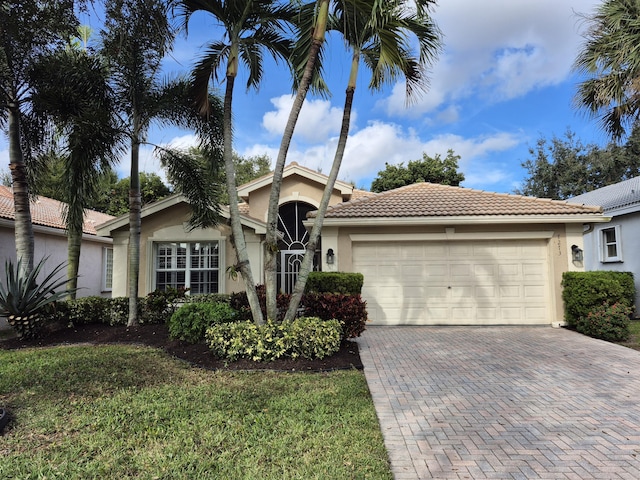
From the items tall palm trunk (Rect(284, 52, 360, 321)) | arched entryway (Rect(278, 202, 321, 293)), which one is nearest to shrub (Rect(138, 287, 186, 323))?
arched entryway (Rect(278, 202, 321, 293))

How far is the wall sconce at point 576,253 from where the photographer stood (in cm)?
1034

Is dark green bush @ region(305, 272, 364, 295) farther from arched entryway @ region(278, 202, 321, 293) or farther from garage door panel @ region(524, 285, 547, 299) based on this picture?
garage door panel @ region(524, 285, 547, 299)

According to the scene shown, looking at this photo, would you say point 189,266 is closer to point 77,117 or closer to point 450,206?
point 77,117

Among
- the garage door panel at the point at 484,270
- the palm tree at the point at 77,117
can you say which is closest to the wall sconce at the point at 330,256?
the garage door panel at the point at 484,270

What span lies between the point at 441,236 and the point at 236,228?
640 centimetres

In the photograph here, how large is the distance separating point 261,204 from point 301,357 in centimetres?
828

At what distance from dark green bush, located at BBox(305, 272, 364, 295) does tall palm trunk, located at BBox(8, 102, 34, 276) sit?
7.02 m

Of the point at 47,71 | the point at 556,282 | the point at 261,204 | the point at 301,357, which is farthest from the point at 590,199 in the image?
the point at 47,71

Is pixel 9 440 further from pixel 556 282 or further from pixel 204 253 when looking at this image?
pixel 556 282

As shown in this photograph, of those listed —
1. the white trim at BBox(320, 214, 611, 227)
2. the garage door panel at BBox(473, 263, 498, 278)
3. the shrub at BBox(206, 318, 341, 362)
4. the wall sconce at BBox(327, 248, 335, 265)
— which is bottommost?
the shrub at BBox(206, 318, 341, 362)

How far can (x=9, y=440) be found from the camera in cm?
372

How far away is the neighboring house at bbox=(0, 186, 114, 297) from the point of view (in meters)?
12.2

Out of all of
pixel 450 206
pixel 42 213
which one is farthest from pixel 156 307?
pixel 42 213

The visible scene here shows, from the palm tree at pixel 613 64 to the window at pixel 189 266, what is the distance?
11.8m
